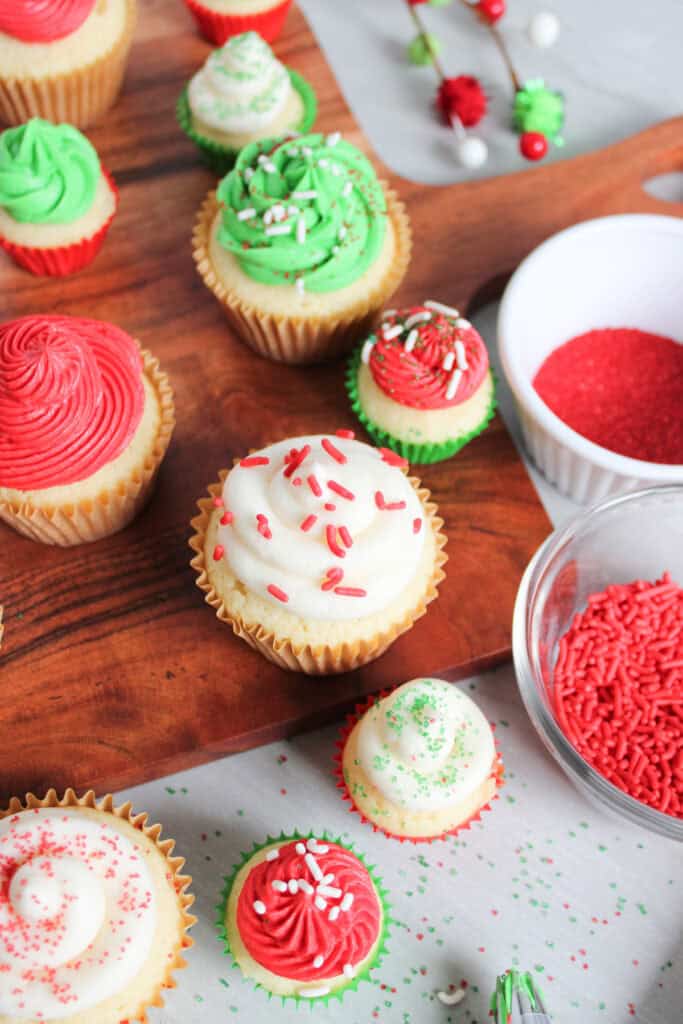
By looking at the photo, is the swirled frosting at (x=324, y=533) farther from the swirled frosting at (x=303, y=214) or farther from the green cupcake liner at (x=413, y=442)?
the swirled frosting at (x=303, y=214)

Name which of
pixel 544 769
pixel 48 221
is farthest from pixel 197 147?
pixel 544 769

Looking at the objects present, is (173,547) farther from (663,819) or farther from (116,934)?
(663,819)

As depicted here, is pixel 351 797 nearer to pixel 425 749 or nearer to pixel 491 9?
pixel 425 749

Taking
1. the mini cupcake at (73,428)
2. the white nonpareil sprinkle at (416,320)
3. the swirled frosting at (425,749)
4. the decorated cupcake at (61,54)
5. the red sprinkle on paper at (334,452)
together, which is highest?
the decorated cupcake at (61,54)

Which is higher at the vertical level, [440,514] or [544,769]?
[440,514]

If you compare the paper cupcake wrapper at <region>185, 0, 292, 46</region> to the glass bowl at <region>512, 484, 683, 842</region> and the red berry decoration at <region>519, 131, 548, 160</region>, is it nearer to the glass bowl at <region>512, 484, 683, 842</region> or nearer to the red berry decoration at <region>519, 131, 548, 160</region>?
the red berry decoration at <region>519, 131, 548, 160</region>

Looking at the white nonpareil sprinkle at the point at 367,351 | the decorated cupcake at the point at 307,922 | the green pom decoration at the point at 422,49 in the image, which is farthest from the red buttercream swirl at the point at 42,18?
the decorated cupcake at the point at 307,922

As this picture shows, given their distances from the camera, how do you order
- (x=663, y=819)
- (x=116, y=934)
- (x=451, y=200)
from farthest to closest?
(x=451, y=200) → (x=663, y=819) → (x=116, y=934)

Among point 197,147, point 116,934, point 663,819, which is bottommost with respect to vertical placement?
point 663,819
